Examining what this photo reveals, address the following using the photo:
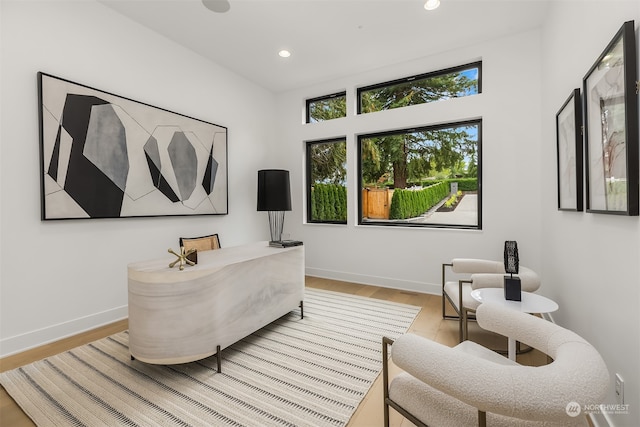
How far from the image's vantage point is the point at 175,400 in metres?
1.68

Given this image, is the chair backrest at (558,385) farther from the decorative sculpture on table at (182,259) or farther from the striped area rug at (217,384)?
the decorative sculpture on table at (182,259)

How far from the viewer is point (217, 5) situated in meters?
2.73

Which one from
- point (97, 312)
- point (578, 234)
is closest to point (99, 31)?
point (97, 312)

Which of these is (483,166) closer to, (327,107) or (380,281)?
(380,281)

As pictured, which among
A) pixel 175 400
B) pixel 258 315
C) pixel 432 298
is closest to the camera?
pixel 175 400

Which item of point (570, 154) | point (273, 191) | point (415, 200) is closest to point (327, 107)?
point (273, 191)

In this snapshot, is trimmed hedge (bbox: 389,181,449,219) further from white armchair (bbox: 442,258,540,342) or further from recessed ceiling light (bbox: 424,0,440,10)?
recessed ceiling light (bbox: 424,0,440,10)

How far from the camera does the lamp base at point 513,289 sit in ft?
6.09

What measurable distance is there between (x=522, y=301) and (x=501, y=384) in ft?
4.55

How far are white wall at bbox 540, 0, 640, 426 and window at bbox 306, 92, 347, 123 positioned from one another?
8.09 feet

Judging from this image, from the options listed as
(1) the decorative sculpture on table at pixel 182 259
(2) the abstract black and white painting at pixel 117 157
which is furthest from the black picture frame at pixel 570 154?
(2) the abstract black and white painting at pixel 117 157

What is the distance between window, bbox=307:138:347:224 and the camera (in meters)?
4.44

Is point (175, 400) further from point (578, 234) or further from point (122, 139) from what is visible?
point (578, 234)

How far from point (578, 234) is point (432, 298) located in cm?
186
